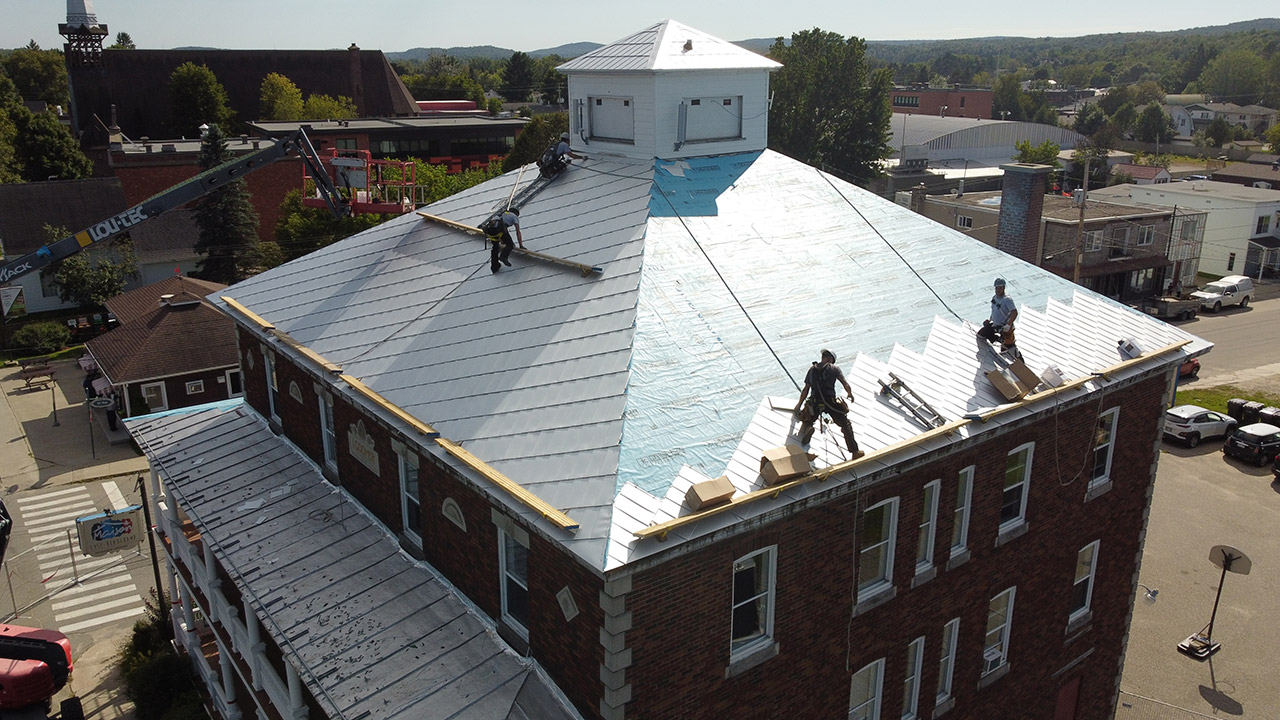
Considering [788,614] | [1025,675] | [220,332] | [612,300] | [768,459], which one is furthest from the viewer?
[220,332]

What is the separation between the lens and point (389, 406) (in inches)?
676

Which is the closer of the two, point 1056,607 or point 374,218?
point 1056,607

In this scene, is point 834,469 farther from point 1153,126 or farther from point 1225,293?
point 1153,126

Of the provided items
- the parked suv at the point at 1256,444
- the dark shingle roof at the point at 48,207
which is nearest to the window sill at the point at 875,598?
the parked suv at the point at 1256,444

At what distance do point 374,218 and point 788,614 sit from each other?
160ft

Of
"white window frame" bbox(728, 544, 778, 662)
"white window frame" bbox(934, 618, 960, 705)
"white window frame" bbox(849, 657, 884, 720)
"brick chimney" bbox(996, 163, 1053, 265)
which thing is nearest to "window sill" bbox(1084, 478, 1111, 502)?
"white window frame" bbox(934, 618, 960, 705)

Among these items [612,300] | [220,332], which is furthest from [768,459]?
[220,332]

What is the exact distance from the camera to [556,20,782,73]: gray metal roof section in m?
23.6

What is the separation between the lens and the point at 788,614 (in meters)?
14.6

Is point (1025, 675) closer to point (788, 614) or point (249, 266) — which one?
point (788, 614)

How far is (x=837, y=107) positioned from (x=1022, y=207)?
7112 centimetres

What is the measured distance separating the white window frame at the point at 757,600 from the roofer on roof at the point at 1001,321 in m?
7.98

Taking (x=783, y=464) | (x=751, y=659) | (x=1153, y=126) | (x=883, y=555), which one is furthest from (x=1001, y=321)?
(x=1153, y=126)

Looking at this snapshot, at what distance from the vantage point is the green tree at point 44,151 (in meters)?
92.2
